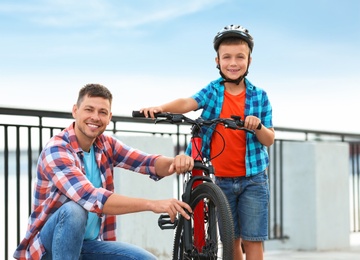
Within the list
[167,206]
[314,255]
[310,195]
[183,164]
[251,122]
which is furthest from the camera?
[310,195]

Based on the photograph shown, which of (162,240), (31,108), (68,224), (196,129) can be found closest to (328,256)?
(162,240)

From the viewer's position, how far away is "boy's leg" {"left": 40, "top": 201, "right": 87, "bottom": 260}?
3.35m

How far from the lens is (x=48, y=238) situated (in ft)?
11.4

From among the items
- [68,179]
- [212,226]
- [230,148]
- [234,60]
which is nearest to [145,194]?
[230,148]

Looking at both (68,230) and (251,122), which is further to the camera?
(251,122)

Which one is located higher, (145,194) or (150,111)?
(150,111)

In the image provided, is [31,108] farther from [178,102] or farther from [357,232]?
[357,232]

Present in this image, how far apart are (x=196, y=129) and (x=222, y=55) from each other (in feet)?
2.07

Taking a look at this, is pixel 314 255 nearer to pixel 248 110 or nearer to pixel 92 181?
pixel 248 110

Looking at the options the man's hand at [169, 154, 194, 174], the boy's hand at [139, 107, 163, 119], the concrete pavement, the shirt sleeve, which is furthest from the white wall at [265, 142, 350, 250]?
the shirt sleeve

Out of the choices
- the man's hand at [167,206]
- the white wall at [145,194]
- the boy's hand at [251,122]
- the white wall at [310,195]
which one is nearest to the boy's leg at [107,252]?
the man's hand at [167,206]

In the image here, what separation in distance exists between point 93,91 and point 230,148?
979mm

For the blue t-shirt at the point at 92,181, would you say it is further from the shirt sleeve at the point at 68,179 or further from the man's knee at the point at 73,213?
the man's knee at the point at 73,213

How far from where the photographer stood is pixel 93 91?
3.63 metres
